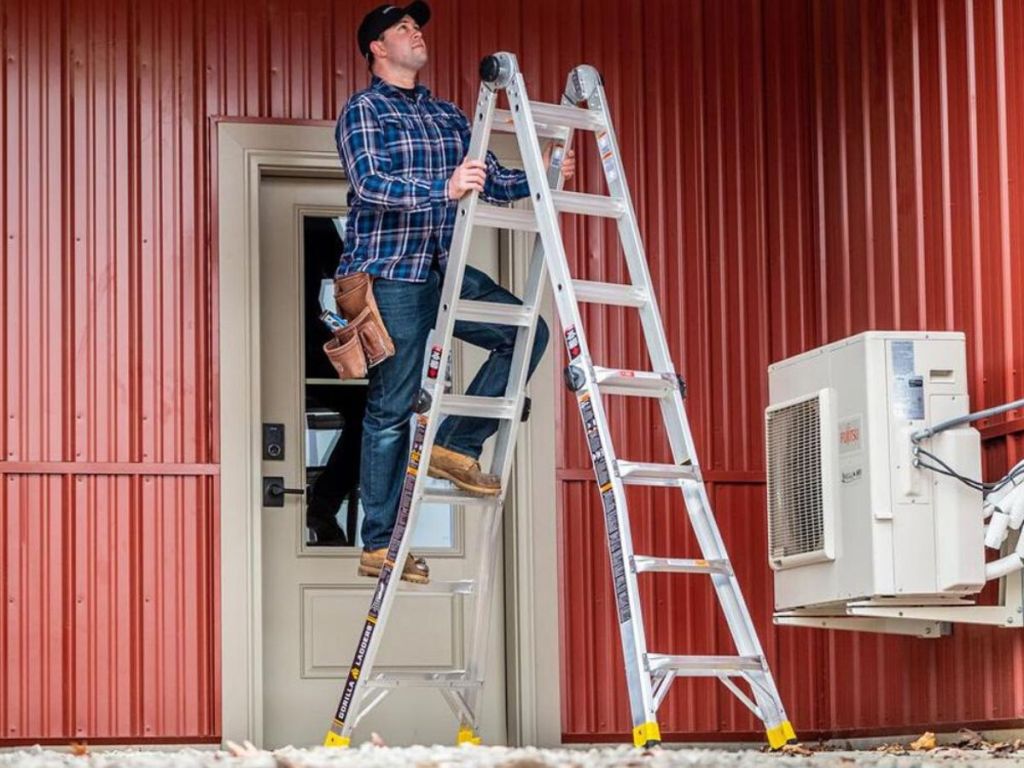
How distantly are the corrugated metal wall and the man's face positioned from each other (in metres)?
0.86

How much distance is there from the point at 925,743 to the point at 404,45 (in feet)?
9.19

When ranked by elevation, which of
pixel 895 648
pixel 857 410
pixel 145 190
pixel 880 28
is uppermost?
pixel 880 28

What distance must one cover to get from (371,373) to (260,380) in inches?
33.4

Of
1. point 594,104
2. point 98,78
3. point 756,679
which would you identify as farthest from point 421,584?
point 98,78

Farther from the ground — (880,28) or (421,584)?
(880,28)

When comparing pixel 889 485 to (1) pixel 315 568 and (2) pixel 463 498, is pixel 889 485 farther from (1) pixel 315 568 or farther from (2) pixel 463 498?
(1) pixel 315 568

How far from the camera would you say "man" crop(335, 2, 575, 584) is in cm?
609

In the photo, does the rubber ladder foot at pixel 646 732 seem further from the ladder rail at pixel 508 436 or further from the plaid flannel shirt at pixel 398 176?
the plaid flannel shirt at pixel 398 176

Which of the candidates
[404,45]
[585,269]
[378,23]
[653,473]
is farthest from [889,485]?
[378,23]

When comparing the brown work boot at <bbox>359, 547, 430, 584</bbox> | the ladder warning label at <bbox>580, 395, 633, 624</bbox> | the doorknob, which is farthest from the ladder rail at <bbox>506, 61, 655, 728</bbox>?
the doorknob

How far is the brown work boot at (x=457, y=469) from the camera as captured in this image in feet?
19.9

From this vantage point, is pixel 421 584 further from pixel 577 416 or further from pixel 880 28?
pixel 880 28

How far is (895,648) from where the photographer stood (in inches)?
275

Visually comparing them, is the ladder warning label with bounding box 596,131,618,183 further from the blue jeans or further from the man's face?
the man's face
